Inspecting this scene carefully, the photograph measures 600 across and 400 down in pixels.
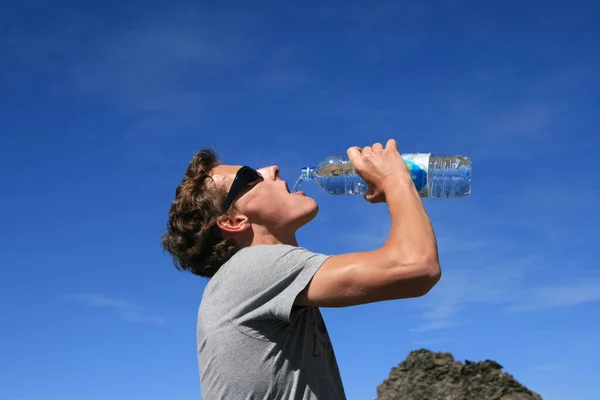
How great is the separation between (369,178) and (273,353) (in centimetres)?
105

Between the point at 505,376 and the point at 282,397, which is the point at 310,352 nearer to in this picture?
the point at 282,397

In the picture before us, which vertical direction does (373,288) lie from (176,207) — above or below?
below

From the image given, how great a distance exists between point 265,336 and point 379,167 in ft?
3.52

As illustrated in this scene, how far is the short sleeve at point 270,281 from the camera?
3301 mm

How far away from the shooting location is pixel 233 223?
4066 mm

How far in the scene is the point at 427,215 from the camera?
3381mm

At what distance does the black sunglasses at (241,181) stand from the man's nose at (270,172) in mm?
56

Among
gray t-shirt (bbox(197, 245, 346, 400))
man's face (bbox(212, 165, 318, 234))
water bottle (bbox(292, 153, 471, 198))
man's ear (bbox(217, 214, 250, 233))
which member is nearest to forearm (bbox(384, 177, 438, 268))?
gray t-shirt (bbox(197, 245, 346, 400))

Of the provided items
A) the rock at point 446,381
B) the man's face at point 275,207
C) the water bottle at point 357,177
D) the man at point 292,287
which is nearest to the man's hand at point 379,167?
the man at point 292,287

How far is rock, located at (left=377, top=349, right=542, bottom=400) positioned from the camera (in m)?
14.1

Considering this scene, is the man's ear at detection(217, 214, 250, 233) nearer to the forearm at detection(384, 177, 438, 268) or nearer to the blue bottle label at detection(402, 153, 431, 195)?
the forearm at detection(384, 177, 438, 268)

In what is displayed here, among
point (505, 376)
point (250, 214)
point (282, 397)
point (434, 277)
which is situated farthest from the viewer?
point (505, 376)

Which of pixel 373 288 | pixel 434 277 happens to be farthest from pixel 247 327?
pixel 434 277

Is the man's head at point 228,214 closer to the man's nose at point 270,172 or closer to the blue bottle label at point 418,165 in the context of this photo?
the man's nose at point 270,172
